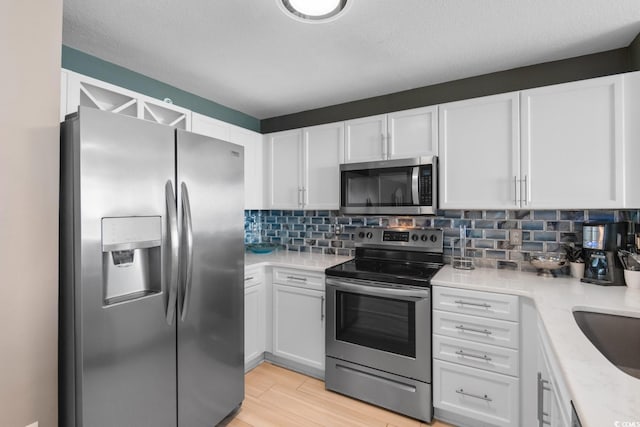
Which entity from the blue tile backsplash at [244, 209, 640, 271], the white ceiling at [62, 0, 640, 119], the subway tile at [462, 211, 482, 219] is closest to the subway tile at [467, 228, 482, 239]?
the blue tile backsplash at [244, 209, 640, 271]

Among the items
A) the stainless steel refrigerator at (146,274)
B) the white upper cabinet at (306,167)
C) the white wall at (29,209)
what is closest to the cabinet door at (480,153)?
the white upper cabinet at (306,167)

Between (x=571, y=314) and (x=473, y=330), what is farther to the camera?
(x=473, y=330)

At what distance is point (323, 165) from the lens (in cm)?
278

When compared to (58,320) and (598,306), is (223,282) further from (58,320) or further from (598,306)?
(598,306)

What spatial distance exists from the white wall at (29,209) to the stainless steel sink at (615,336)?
229 cm

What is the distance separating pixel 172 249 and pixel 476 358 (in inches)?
73.0

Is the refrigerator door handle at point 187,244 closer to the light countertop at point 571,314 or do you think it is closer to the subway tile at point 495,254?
the light countertop at point 571,314

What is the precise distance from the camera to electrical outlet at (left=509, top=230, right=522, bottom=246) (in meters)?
2.25

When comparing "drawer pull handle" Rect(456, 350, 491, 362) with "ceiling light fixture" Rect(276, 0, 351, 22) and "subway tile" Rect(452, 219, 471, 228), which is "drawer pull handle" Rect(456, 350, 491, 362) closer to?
"subway tile" Rect(452, 219, 471, 228)

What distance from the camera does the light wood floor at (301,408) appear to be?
6.46ft

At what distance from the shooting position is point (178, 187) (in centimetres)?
160

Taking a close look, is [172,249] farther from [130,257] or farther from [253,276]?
[253,276]

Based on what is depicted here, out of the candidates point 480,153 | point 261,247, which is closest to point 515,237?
point 480,153

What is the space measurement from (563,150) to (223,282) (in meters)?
2.25
